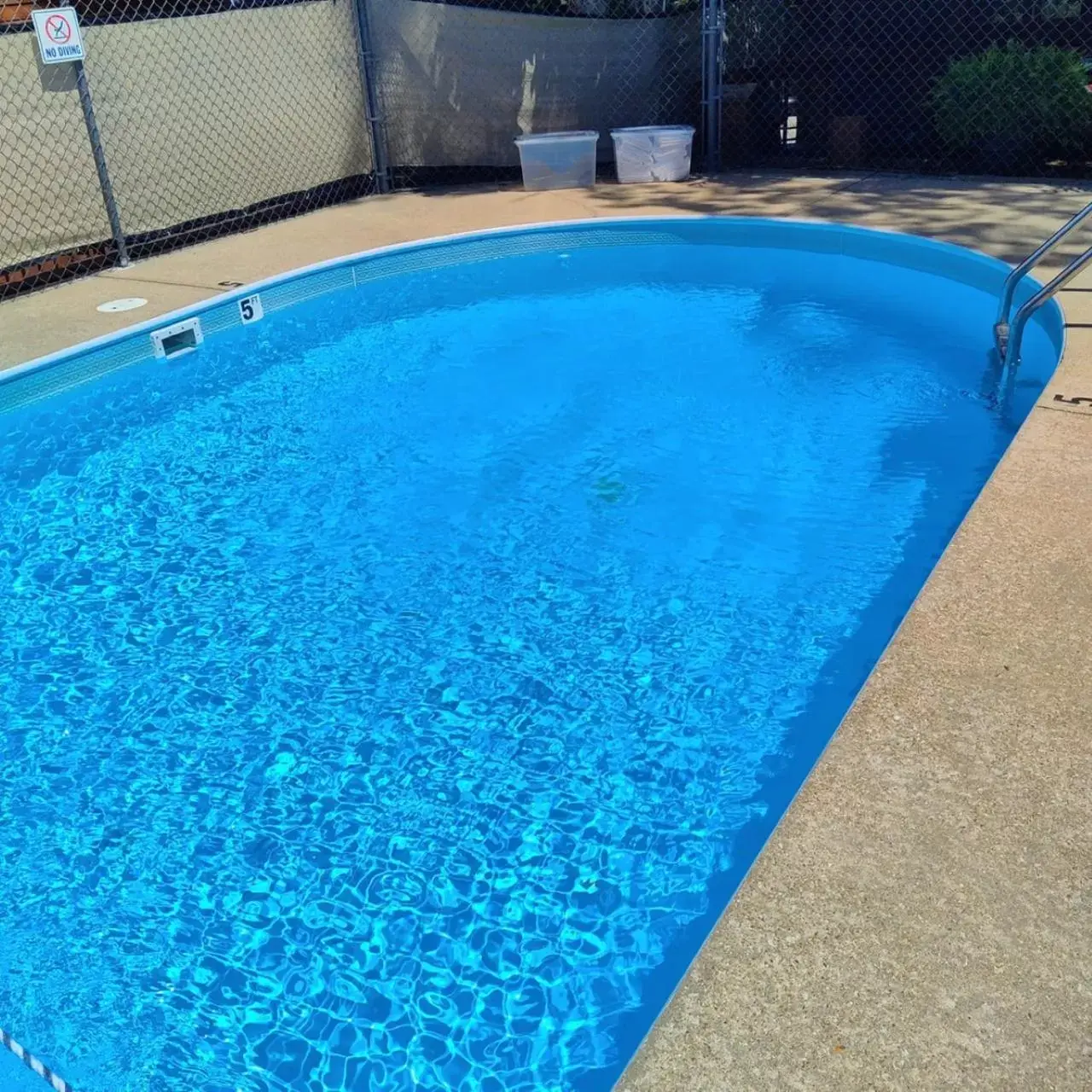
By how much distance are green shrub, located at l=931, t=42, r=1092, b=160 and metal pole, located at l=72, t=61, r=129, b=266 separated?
5.69 meters

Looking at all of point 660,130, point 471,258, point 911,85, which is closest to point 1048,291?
point 471,258

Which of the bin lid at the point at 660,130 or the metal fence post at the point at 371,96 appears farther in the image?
the bin lid at the point at 660,130

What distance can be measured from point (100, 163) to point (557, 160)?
3.36 m

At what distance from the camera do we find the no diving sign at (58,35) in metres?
5.57

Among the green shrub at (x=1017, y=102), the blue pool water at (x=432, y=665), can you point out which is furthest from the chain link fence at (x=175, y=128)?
the green shrub at (x=1017, y=102)

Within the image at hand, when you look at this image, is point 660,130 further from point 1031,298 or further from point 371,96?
point 1031,298

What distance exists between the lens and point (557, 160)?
8.11m

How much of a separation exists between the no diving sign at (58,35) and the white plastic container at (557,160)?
10.5 ft

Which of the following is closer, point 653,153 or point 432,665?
point 432,665

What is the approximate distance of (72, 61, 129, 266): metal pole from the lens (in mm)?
5908

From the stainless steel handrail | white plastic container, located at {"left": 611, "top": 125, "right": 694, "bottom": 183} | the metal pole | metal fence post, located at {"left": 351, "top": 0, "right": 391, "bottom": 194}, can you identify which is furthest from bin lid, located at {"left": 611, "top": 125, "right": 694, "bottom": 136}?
the stainless steel handrail

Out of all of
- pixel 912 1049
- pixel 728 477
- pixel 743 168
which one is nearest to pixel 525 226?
pixel 743 168

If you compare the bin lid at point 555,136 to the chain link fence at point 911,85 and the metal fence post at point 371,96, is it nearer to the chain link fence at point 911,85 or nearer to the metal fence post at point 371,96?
the metal fence post at point 371,96

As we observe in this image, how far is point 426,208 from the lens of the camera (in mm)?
7699
